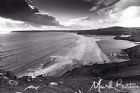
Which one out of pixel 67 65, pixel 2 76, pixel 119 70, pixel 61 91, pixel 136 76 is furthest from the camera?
pixel 67 65

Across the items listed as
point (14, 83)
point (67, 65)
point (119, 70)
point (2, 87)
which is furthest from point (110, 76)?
point (2, 87)

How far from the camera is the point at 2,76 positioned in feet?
77.6

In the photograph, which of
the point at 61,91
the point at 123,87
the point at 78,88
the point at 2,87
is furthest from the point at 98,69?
the point at 2,87

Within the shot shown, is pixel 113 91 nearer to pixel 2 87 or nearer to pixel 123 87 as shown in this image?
pixel 123 87

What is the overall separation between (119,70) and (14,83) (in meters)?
21.3

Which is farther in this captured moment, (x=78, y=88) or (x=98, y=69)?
(x=98, y=69)

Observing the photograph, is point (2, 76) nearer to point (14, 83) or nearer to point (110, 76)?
point (14, 83)

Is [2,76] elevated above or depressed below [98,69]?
above

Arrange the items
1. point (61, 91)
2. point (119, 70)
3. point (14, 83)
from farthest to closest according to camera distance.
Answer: point (119, 70) < point (14, 83) < point (61, 91)

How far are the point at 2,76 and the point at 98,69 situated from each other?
19.7m

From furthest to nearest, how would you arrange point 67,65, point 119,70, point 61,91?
point 67,65 < point 119,70 < point 61,91

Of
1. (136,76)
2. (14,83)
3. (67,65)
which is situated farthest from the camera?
(67,65)

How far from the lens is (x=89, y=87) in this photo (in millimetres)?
23562

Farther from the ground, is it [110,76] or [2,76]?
[2,76]
